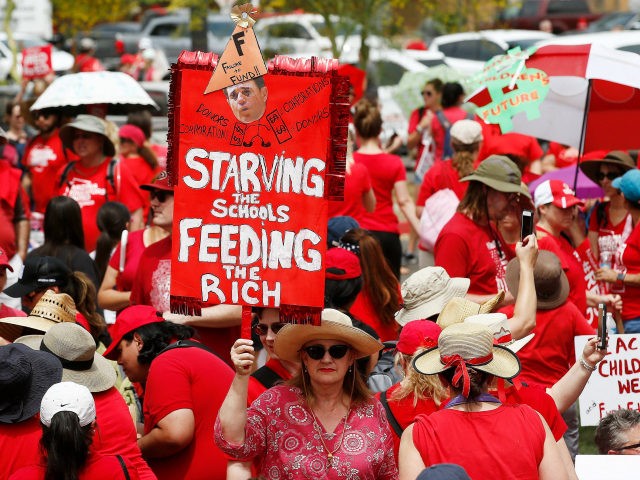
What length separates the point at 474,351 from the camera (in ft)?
14.7

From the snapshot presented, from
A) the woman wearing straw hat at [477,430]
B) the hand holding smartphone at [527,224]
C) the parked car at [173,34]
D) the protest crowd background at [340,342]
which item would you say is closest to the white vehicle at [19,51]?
the parked car at [173,34]

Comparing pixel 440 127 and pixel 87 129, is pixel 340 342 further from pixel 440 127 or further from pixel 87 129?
pixel 440 127

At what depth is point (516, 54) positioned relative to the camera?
358 inches

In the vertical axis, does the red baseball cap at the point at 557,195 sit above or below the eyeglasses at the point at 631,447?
above

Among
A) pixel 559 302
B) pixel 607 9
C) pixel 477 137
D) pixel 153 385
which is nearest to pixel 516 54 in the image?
pixel 477 137

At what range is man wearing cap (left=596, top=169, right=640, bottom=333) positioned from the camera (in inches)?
324

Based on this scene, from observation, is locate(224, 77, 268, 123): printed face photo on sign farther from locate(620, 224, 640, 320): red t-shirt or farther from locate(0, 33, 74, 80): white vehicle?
locate(0, 33, 74, 80): white vehicle

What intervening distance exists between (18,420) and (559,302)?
9.96ft

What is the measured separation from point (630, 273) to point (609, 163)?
1.27m

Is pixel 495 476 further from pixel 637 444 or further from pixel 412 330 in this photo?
pixel 637 444

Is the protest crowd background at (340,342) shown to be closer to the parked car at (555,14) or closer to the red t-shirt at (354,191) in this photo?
the red t-shirt at (354,191)

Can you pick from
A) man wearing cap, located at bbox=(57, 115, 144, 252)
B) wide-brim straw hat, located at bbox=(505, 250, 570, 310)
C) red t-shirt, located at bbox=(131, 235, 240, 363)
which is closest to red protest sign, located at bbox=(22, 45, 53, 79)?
man wearing cap, located at bbox=(57, 115, 144, 252)

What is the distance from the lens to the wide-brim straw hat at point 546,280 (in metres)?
6.46

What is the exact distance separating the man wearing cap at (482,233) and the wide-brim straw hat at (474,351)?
2189mm
